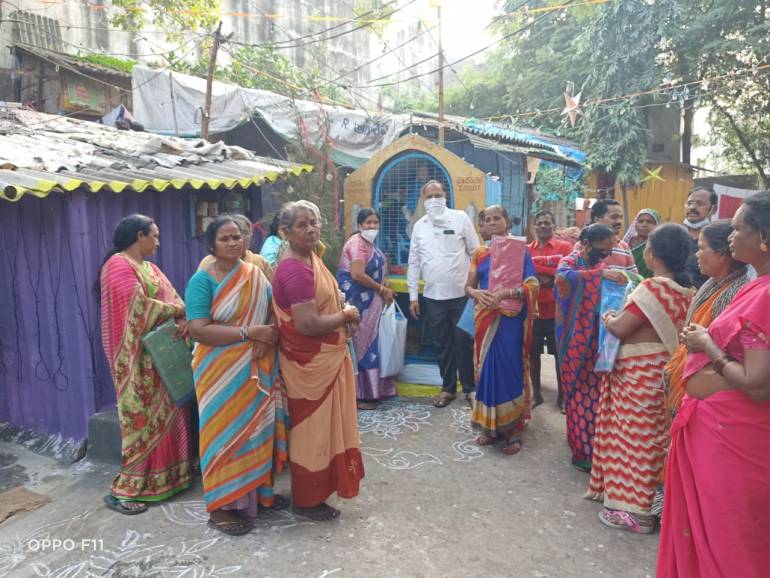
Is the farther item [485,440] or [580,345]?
[485,440]

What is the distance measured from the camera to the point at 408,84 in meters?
28.4

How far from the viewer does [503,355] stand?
162 inches

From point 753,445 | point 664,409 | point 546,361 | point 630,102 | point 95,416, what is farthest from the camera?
point 630,102

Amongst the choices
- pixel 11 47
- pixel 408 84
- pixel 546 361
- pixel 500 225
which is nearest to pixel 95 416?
pixel 500 225

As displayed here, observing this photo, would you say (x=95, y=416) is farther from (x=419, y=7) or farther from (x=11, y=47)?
(x=11, y=47)

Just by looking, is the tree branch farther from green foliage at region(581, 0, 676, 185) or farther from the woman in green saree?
the woman in green saree

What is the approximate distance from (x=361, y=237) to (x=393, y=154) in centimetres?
→ 142

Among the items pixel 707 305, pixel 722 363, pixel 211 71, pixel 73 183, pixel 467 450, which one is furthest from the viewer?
pixel 211 71

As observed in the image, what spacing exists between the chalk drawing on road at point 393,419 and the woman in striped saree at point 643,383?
1782 millimetres

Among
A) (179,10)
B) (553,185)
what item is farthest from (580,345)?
(179,10)

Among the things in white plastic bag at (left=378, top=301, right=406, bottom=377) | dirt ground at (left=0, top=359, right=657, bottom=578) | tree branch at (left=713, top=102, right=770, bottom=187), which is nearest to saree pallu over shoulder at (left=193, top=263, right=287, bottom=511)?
dirt ground at (left=0, top=359, right=657, bottom=578)

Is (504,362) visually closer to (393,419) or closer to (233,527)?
(393,419)
